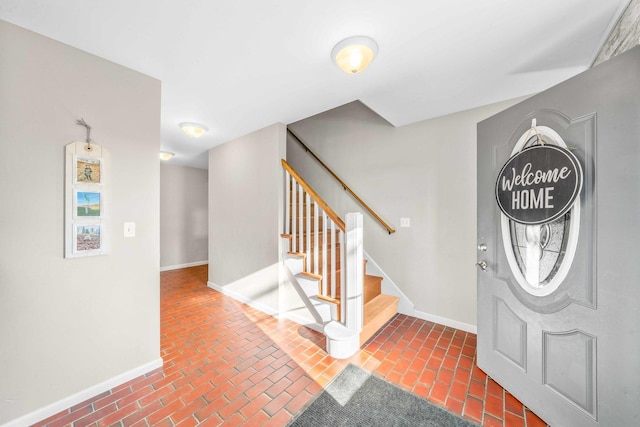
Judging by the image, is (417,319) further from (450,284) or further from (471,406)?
(471,406)

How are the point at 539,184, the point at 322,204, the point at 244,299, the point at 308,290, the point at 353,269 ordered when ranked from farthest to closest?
1. the point at 244,299
2. the point at 308,290
3. the point at 322,204
4. the point at 353,269
5. the point at 539,184

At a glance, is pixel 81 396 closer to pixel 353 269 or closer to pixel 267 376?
pixel 267 376

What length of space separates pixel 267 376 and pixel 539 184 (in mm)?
2414

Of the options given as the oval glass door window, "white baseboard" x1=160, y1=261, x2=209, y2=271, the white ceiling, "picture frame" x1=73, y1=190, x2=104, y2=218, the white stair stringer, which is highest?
the white ceiling

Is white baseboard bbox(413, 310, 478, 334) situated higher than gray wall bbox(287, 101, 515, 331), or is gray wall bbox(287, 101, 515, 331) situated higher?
gray wall bbox(287, 101, 515, 331)

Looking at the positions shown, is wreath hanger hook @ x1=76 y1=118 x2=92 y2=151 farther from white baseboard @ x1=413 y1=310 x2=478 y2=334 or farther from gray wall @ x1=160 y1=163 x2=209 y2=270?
gray wall @ x1=160 y1=163 x2=209 y2=270

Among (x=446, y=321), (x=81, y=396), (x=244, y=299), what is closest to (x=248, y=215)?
(x=244, y=299)

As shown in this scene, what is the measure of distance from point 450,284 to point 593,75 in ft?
7.10

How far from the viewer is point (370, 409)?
1608 millimetres

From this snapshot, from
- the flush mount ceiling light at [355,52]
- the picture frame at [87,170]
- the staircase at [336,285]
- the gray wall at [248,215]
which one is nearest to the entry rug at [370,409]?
the staircase at [336,285]

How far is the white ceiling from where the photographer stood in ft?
4.43

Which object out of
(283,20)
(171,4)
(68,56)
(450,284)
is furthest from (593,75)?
(68,56)

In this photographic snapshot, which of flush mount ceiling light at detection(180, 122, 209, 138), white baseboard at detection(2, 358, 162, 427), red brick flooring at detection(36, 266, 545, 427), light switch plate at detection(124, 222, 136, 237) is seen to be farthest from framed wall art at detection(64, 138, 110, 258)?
flush mount ceiling light at detection(180, 122, 209, 138)

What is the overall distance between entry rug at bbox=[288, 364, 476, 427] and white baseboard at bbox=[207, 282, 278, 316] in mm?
1489
